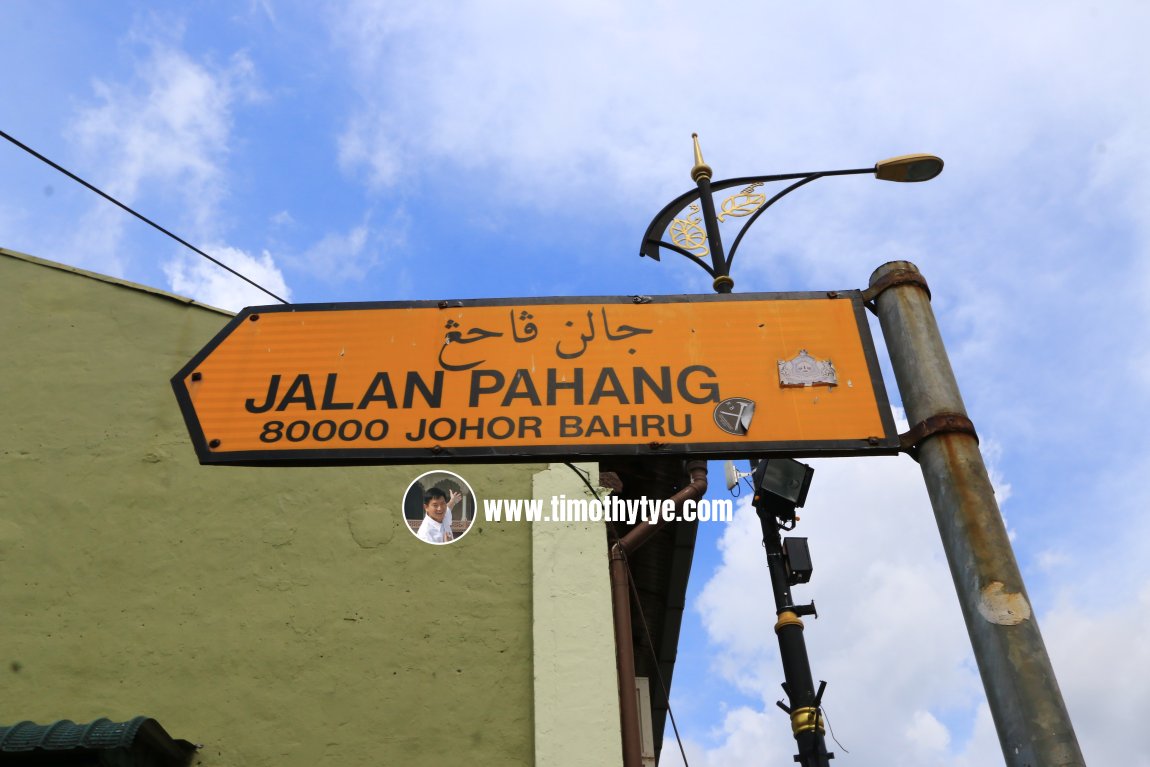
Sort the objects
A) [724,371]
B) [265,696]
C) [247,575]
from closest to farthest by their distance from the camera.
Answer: [724,371] → [265,696] → [247,575]

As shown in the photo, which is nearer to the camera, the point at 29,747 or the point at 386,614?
the point at 29,747

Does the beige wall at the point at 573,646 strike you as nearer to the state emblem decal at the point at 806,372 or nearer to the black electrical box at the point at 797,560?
the black electrical box at the point at 797,560

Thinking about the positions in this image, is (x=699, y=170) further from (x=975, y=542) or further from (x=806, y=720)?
(x=975, y=542)

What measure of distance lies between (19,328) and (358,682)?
487cm

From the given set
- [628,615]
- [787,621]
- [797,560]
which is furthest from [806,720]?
[628,615]

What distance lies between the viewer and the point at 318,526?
26.2 feet

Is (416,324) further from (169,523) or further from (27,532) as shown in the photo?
(27,532)

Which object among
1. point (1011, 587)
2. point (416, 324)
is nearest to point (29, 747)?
point (416, 324)

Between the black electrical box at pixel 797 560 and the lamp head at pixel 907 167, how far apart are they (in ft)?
10.6

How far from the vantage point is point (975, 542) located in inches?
100

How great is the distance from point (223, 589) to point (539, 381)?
5404mm

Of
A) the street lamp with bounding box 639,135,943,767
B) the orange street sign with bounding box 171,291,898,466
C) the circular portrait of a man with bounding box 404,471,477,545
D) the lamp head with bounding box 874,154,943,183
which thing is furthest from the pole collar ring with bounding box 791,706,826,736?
the orange street sign with bounding box 171,291,898,466

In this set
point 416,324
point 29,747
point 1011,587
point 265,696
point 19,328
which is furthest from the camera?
point 19,328

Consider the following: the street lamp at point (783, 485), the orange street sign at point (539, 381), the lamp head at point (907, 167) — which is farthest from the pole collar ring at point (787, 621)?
the orange street sign at point (539, 381)
